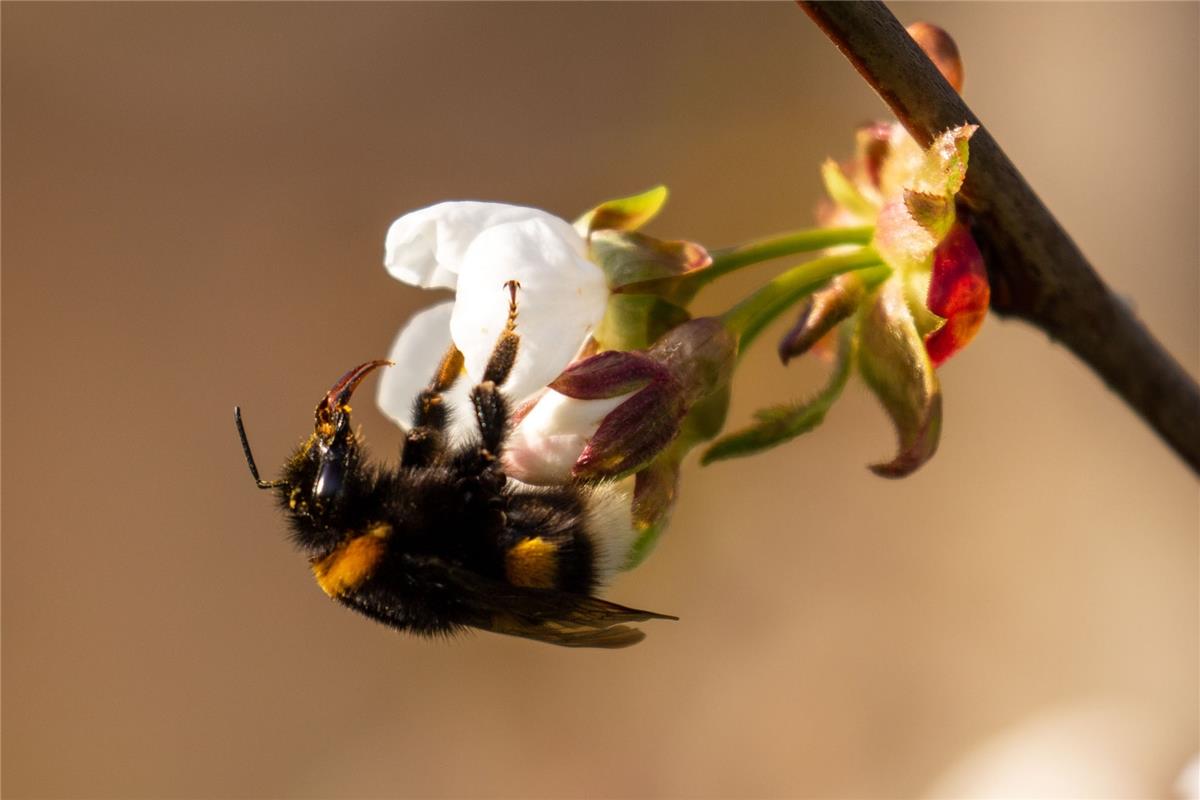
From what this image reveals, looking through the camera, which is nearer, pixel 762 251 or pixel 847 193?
pixel 762 251

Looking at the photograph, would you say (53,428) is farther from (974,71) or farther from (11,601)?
(974,71)

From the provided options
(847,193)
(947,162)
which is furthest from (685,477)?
(947,162)

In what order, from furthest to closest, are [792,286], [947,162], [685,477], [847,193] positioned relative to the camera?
[685,477], [847,193], [792,286], [947,162]

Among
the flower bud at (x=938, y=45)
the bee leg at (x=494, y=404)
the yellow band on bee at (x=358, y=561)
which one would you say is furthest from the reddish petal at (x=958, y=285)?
the yellow band on bee at (x=358, y=561)

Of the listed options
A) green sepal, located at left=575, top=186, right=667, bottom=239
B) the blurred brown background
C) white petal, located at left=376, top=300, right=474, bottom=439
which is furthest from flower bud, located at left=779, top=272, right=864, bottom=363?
the blurred brown background

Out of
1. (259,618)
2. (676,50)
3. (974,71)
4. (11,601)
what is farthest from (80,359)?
(974,71)

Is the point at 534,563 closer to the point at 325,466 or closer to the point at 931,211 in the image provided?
the point at 325,466

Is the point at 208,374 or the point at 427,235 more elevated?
the point at 427,235
